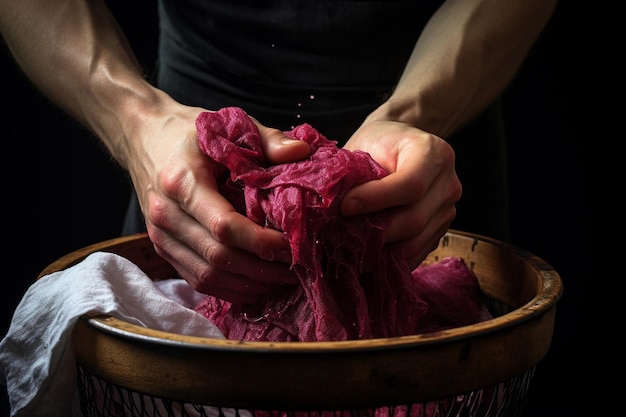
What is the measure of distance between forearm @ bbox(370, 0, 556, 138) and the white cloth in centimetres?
41

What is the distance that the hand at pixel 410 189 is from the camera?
75cm

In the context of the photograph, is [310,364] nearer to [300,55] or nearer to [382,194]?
[382,194]

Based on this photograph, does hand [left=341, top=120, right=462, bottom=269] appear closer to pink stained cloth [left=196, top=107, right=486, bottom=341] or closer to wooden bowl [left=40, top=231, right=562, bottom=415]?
pink stained cloth [left=196, top=107, right=486, bottom=341]

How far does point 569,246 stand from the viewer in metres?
1.96

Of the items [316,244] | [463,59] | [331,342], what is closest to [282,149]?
[316,244]

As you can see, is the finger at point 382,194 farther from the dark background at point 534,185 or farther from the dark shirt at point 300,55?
the dark background at point 534,185

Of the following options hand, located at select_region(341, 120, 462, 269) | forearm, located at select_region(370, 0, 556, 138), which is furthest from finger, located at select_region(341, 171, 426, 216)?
forearm, located at select_region(370, 0, 556, 138)

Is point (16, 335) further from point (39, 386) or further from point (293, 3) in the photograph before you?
point (293, 3)

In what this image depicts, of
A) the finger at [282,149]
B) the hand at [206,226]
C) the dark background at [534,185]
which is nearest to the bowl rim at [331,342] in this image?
the hand at [206,226]

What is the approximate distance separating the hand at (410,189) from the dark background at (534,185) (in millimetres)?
1088

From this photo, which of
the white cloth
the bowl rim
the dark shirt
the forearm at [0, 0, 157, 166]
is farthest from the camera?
the dark shirt

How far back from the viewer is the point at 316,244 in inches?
29.2

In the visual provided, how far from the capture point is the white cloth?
0.71 meters

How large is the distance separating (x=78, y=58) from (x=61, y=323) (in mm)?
468
